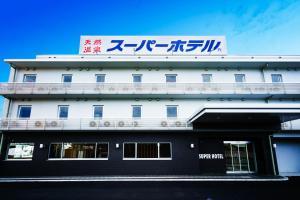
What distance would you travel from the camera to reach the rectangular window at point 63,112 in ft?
55.7

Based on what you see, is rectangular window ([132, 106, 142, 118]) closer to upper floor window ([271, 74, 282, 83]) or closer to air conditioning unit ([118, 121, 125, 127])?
air conditioning unit ([118, 121, 125, 127])

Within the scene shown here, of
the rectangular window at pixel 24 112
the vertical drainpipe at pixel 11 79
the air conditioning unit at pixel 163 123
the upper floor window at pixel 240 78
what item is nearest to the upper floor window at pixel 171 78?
the air conditioning unit at pixel 163 123

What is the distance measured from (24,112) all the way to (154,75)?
40.5ft

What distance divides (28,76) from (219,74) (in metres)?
18.4

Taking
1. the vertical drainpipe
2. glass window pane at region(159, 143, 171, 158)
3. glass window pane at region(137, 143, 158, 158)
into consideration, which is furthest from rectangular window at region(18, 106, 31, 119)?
glass window pane at region(159, 143, 171, 158)

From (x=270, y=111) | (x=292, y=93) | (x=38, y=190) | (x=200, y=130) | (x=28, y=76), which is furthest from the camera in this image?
(x=28, y=76)

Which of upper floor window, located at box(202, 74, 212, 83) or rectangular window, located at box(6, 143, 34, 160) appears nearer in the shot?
Result: rectangular window, located at box(6, 143, 34, 160)

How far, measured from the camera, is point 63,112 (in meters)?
17.1

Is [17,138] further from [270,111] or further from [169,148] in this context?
[270,111]

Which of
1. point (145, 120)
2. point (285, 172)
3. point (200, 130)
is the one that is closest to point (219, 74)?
point (200, 130)

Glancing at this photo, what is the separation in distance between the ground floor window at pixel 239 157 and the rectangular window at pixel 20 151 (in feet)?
54.6

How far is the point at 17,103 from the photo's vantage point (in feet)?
56.2

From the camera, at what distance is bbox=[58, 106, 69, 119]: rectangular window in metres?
17.0

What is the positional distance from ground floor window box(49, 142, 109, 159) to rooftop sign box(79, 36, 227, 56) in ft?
29.6
